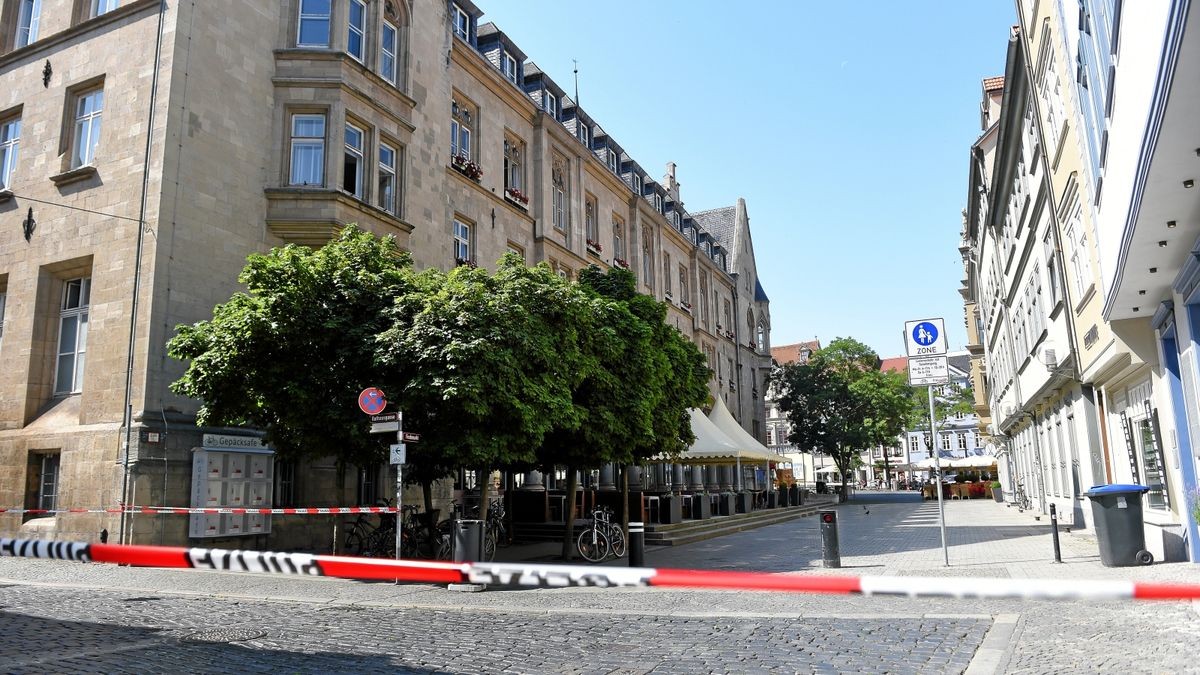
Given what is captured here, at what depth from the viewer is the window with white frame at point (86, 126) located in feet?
58.0

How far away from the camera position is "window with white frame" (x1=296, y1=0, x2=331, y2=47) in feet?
62.7

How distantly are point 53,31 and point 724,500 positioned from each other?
22.0m

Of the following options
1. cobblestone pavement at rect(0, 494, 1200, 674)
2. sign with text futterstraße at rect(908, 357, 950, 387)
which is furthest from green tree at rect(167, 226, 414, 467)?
sign with text futterstraße at rect(908, 357, 950, 387)

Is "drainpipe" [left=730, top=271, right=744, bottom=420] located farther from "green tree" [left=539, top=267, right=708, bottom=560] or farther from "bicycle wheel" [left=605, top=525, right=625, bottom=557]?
"bicycle wheel" [left=605, top=525, right=625, bottom=557]

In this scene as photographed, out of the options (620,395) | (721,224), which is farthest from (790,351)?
(620,395)

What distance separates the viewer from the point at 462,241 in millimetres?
24953

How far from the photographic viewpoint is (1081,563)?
527 inches

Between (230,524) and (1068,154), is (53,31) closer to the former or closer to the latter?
→ (230,524)

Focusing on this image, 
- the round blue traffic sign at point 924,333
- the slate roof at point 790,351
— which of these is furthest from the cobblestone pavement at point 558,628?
the slate roof at point 790,351

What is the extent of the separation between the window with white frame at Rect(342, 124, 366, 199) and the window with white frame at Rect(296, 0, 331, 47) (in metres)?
2.08

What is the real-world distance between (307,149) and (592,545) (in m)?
11.0

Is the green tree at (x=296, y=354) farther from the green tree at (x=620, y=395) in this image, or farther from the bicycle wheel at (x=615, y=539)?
the bicycle wheel at (x=615, y=539)

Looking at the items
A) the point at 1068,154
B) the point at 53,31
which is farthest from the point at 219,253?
the point at 1068,154

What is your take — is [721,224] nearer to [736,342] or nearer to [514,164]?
[736,342]
